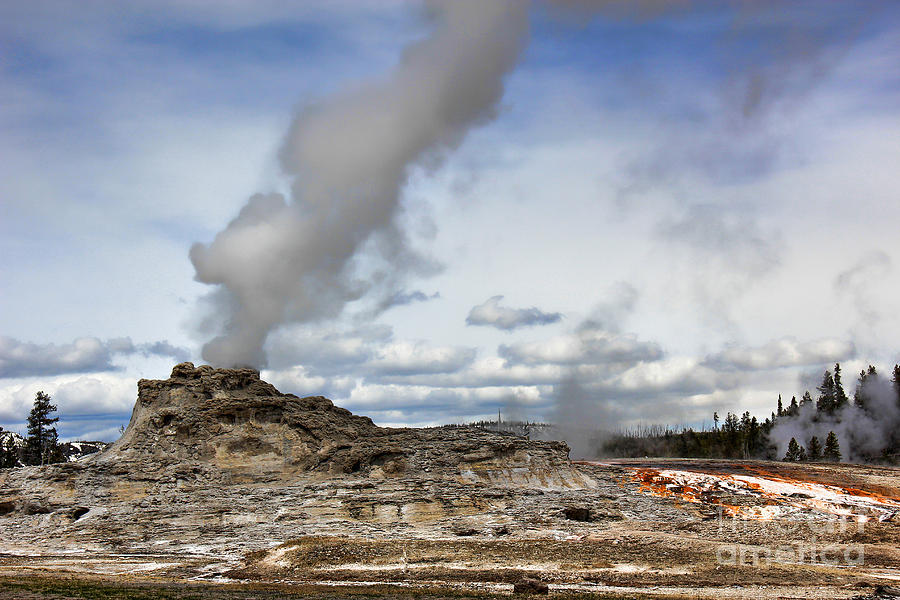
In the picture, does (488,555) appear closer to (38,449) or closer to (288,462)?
(288,462)

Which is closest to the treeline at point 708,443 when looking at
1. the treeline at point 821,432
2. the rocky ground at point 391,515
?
the treeline at point 821,432

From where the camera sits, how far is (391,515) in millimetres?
42062

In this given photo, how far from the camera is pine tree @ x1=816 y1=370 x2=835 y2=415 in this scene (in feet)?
391

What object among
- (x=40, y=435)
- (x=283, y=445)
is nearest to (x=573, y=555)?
(x=283, y=445)

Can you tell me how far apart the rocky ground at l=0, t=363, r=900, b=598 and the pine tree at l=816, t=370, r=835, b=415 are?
69.6 meters

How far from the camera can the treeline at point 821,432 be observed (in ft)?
350

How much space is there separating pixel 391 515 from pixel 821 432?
96677 millimetres

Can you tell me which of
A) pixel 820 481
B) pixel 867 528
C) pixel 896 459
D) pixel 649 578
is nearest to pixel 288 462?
pixel 649 578

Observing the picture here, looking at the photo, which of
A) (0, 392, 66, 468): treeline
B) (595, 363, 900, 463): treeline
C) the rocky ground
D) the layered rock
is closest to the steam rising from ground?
(595, 363, 900, 463): treeline

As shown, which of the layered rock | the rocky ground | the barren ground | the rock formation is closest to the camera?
the barren ground

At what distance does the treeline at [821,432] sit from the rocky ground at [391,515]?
58.5 metres

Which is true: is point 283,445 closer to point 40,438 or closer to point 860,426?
point 40,438

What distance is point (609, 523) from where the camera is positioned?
4200 cm

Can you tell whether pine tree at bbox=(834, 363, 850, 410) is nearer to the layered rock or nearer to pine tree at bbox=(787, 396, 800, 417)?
pine tree at bbox=(787, 396, 800, 417)
